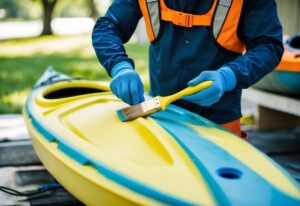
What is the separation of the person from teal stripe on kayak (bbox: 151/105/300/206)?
0.15 metres

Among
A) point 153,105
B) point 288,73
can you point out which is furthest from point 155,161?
point 288,73

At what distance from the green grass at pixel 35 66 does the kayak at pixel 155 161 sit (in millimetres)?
2291

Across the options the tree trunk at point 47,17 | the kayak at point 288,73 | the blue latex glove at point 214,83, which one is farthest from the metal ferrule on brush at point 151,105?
the tree trunk at point 47,17

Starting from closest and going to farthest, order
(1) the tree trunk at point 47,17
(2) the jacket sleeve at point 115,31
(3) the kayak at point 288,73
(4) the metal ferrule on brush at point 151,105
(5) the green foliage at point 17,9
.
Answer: (4) the metal ferrule on brush at point 151,105 → (2) the jacket sleeve at point 115,31 → (3) the kayak at point 288,73 → (1) the tree trunk at point 47,17 → (5) the green foliage at point 17,9

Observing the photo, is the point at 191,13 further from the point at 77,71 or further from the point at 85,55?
the point at 85,55

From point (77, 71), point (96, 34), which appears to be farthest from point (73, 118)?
point (77, 71)

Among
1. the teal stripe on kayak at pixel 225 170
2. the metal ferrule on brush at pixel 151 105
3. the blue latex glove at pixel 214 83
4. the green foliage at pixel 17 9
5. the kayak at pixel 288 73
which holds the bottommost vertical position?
the green foliage at pixel 17 9

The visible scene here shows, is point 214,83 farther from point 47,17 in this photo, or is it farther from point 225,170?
point 47,17

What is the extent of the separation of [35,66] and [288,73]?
5.14 m

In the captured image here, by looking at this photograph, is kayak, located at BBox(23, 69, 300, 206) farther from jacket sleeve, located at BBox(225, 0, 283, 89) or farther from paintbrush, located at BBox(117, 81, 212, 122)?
jacket sleeve, located at BBox(225, 0, 283, 89)

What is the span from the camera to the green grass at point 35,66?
5206 millimetres

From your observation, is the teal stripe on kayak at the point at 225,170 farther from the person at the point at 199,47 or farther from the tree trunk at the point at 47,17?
the tree trunk at the point at 47,17

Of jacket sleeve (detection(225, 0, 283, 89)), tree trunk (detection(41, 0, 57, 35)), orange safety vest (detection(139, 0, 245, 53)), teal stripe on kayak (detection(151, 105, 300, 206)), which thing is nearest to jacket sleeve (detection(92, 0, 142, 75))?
orange safety vest (detection(139, 0, 245, 53))

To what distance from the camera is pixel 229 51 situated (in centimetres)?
228
